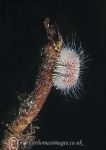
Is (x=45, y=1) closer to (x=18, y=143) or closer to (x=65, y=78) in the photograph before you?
(x=65, y=78)


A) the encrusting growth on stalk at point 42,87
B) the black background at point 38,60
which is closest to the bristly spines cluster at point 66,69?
the encrusting growth on stalk at point 42,87

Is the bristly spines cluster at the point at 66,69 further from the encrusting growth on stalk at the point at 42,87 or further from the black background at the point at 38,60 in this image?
the black background at the point at 38,60

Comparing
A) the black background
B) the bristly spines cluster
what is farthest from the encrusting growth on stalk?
the black background

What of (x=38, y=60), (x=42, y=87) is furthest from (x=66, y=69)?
(x=38, y=60)

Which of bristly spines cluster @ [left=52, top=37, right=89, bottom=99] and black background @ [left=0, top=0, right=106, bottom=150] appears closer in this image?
bristly spines cluster @ [left=52, top=37, right=89, bottom=99]

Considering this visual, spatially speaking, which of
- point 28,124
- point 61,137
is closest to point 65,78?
point 28,124

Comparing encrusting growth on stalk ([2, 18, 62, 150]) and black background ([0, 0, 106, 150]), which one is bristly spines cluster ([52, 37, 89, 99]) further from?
black background ([0, 0, 106, 150])

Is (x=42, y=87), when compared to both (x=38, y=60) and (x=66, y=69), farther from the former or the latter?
(x=38, y=60)
